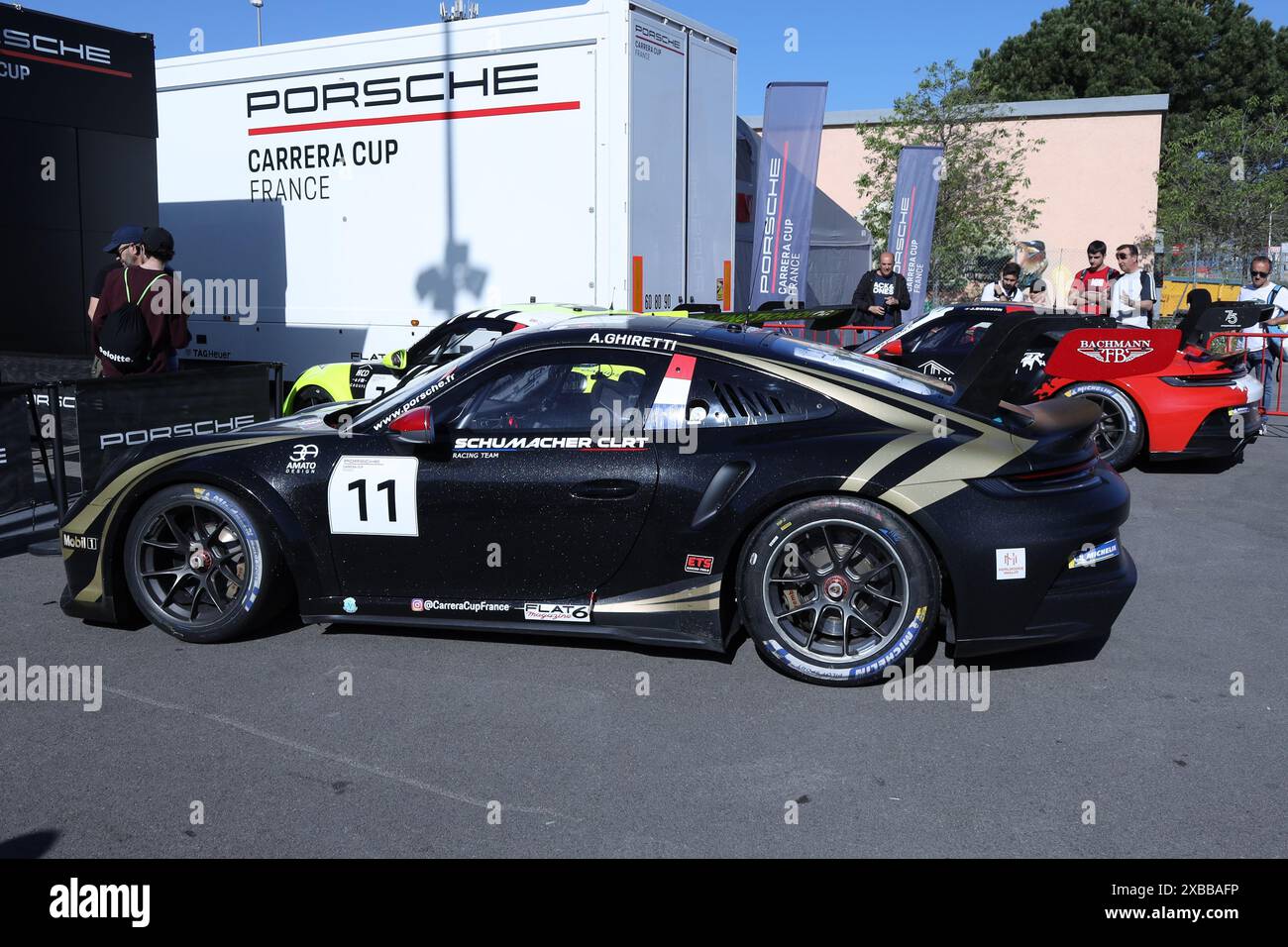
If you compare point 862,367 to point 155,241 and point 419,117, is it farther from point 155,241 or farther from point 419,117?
point 419,117

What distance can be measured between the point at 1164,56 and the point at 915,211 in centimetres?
3027

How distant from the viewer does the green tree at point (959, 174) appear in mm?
28781

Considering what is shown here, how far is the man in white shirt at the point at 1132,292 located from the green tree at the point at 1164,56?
1289 inches

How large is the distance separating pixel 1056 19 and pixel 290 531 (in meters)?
46.8

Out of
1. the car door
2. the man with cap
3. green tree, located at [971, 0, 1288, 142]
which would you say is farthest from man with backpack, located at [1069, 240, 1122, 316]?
green tree, located at [971, 0, 1288, 142]

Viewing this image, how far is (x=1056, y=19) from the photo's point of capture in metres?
44.5

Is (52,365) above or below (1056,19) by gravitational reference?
below

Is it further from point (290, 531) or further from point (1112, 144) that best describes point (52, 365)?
point (1112, 144)

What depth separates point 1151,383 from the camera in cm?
905

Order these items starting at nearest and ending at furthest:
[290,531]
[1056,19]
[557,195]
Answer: [290,531] → [557,195] → [1056,19]

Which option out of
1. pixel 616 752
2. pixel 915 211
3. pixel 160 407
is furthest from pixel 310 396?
pixel 915 211

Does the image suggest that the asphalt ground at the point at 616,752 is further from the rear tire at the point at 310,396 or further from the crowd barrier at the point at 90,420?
the rear tire at the point at 310,396

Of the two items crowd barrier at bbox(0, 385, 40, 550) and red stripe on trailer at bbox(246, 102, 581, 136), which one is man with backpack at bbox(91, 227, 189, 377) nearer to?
crowd barrier at bbox(0, 385, 40, 550)
